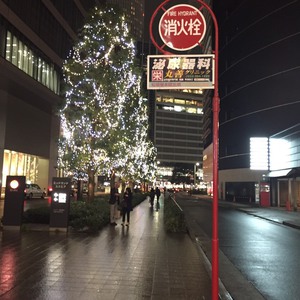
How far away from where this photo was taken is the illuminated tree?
20.1 metres

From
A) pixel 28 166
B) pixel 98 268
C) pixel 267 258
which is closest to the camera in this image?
pixel 98 268

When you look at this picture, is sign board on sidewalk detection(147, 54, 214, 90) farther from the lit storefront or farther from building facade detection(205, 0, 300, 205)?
the lit storefront

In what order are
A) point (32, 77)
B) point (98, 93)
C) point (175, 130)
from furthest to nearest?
point (175, 130) < point (32, 77) < point (98, 93)

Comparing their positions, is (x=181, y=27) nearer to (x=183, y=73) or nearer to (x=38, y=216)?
(x=183, y=73)

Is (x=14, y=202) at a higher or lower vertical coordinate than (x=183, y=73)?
lower

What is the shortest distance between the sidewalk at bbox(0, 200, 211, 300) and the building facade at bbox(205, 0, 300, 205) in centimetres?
3000

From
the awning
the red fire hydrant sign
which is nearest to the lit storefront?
the awning

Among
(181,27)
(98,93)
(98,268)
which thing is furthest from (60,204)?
(181,27)

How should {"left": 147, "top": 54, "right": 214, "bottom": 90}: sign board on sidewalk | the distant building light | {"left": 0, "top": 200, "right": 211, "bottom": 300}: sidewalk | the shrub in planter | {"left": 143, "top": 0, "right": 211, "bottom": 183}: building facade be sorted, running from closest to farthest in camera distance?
{"left": 147, "top": 54, "right": 214, "bottom": 90}: sign board on sidewalk
{"left": 0, "top": 200, "right": 211, "bottom": 300}: sidewalk
the shrub in planter
the distant building light
{"left": 143, "top": 0, "right": 211, "bottom": 183}: building facade

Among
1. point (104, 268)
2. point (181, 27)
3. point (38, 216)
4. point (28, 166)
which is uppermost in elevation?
point (28, 166)

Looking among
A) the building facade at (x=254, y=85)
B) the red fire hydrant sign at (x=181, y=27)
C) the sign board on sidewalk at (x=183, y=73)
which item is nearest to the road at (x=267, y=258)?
the sign board on sidewalk at (x=183, y=73)

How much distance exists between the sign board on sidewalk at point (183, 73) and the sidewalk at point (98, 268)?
3.50 meters

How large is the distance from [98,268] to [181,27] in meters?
5.28

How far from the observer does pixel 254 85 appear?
51094 mm
